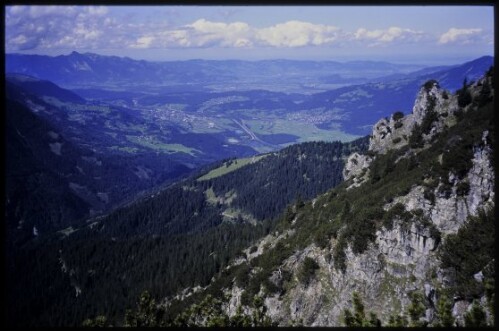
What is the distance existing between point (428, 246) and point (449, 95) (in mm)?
29364

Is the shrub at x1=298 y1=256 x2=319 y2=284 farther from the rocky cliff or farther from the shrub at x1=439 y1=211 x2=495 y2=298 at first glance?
the shrub at x1=439 y1=211 x2=495 y2=298

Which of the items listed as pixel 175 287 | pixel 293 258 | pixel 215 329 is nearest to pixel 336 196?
pixel 293 258

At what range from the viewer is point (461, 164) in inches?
1441

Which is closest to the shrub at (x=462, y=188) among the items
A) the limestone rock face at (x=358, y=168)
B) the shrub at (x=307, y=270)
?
the shrub at (x=307, y=270)

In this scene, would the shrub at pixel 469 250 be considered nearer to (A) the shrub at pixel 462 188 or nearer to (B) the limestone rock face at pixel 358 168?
(A) the shrub at pixel 462 188

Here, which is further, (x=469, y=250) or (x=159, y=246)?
(x=159, y=246)

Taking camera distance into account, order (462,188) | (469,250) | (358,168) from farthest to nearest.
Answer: (358,168)
(462,188)
(469,250)

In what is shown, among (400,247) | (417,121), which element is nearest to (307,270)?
(400,247)

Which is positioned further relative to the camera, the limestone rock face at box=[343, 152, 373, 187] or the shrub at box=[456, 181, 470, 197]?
the limestone rock face at box=[343, 152, 373, 187]

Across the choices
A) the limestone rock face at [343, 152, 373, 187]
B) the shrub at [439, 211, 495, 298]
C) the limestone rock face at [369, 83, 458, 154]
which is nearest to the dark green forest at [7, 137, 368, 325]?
the limestone rock face at [343, 152, 373, 187]

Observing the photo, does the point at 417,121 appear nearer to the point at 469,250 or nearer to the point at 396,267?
the point at 396,267

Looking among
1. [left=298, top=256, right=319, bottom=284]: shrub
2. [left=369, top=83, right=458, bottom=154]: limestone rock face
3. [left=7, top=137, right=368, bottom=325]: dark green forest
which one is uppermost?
[left=369, top=83, right=458, bottom=154]: limestone rock face

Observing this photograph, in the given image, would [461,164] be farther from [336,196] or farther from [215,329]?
[215,329]

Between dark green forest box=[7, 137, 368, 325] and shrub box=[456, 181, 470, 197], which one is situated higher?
shrub box=[456, 181, 470, 197]
